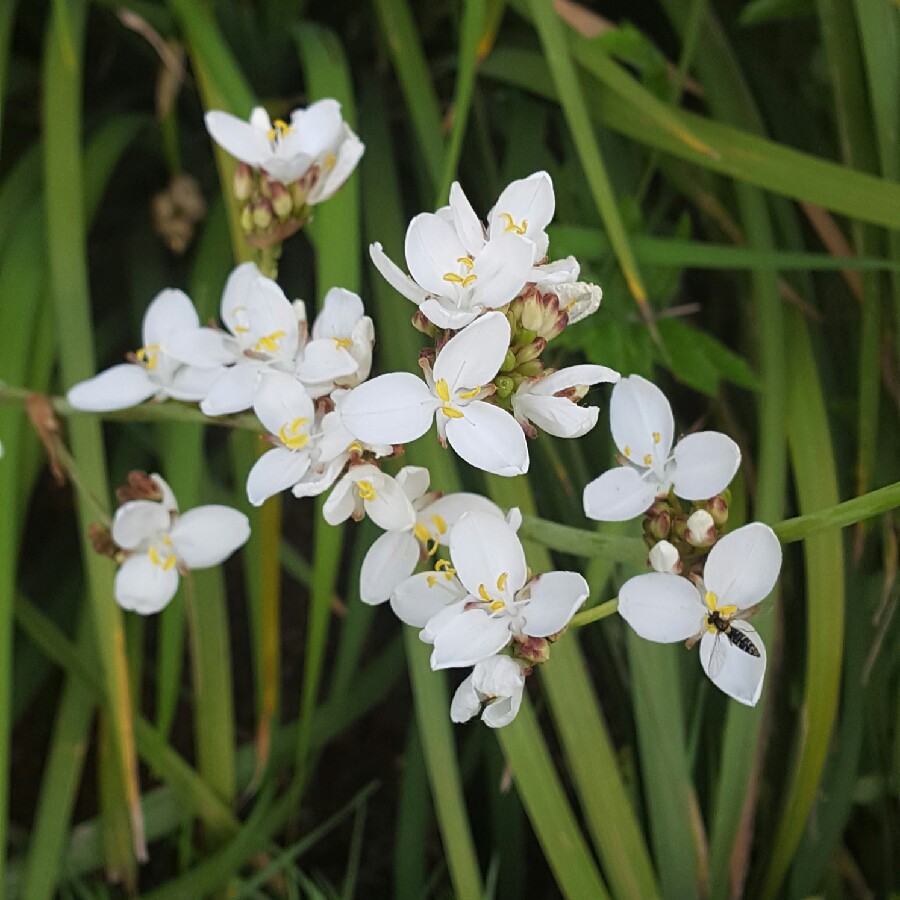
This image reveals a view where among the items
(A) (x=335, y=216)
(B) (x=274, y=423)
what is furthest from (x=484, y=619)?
(A) (x=335, y=216)

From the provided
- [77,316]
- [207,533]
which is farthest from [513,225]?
[77,316]

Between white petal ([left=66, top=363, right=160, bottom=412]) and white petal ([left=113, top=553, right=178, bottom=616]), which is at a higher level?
white petal ([left=66, top=363, right=160, bottom=412])

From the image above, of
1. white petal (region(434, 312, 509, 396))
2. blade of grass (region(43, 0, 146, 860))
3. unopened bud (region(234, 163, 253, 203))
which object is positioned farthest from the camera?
blade of grass (region(43, 0, 146, 860))

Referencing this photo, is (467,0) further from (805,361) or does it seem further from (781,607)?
(781,607)

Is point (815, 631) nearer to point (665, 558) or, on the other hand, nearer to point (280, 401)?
point (665, 558)

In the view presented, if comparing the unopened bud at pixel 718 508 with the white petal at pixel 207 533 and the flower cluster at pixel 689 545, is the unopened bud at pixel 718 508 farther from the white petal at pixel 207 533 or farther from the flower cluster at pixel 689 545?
the white petal at pixel 207 533

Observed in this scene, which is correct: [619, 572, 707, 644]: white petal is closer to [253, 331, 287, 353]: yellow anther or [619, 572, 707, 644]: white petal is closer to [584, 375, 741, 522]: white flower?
[584, 375, 741, 522]: white flower

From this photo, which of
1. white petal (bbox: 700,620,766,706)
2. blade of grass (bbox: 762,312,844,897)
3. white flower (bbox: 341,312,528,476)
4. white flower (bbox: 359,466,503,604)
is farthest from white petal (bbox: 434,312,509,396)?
blade of grass (bbox: 762,312,844,897)

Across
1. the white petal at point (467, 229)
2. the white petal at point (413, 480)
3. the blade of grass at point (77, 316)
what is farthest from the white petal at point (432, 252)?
the blade of grass at point (77, 316)
